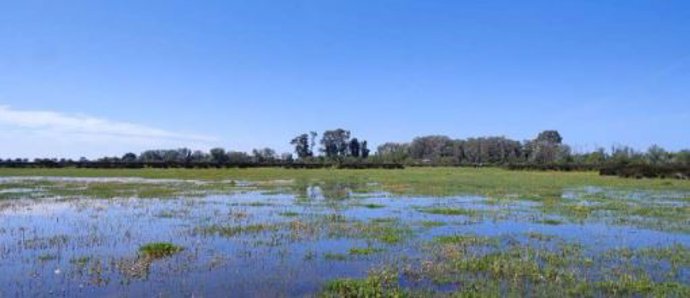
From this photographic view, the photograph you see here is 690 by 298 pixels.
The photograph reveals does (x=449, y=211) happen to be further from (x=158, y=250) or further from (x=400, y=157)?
(x=400, y=157)

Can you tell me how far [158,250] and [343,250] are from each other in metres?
4.79

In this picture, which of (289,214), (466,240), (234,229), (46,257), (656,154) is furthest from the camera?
(656,154)

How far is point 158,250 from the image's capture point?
1502 cm

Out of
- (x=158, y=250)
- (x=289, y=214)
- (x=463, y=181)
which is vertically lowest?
(x=158, y=250)

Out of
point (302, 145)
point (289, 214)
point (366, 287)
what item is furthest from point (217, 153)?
point (366, 287)

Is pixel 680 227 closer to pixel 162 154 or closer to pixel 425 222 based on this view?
pixel 425 222

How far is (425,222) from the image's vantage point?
73.0 feet

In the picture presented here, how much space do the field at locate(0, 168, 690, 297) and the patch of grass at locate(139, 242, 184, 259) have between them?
0.05 meters

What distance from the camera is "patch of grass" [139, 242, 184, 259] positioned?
14.7 meters

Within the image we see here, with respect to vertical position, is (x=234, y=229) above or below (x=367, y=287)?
above

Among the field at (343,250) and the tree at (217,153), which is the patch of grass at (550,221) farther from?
the tree at (217,153)

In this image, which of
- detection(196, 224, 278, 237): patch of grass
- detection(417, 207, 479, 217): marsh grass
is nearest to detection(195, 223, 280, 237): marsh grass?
detection(196, 224, 278, 237): patch of grass

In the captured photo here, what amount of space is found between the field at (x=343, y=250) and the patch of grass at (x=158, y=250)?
53 mm

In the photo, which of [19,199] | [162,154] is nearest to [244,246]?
[19,199]
